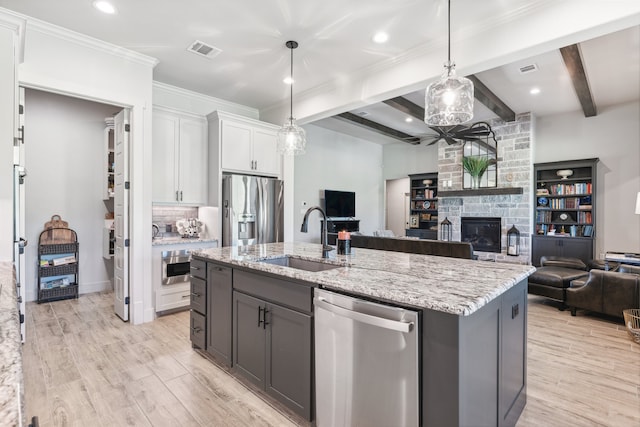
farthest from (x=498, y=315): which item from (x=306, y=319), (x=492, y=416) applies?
(x=306, y=319)

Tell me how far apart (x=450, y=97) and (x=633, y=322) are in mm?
3033

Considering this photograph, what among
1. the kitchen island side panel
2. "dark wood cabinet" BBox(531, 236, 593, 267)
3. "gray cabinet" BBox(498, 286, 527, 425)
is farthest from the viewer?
"dark wood cabinet" BBox(531, 236, 593, 267)

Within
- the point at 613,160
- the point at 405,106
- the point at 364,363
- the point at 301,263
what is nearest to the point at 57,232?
the point at 301,263

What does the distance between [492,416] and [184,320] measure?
3.31m

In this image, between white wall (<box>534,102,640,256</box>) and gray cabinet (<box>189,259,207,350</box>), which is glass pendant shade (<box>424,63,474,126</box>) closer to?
gray cabinet (<box>189,259,207,350</box>)

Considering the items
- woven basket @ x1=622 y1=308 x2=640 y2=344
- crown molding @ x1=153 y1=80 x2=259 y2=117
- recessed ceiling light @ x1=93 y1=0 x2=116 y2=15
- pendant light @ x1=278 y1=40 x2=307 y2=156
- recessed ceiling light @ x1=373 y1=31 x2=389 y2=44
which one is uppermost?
recessed ceiling light @ x1=373 y1=31 x2=389 y2=44

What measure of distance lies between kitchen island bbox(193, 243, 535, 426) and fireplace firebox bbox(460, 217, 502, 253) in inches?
198

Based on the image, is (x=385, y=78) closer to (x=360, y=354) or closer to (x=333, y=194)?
(x=360, y=354)

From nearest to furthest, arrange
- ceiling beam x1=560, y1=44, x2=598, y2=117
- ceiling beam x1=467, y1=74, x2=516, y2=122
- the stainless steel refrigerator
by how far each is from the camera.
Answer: ceiling beam x1=560, y1=44, x2=598, y2=117 < the stainless steel refrigerator < ceiling beam x1=467, y1=74, x2=516, y2=122

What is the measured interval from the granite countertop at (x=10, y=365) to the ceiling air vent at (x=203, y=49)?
2990mm

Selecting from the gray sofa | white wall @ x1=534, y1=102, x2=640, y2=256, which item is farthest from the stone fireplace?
the gray sofa

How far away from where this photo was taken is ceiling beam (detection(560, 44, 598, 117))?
12.3 ft

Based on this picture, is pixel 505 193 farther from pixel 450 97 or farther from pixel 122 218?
pixel 122 218

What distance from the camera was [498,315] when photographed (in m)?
1.68
